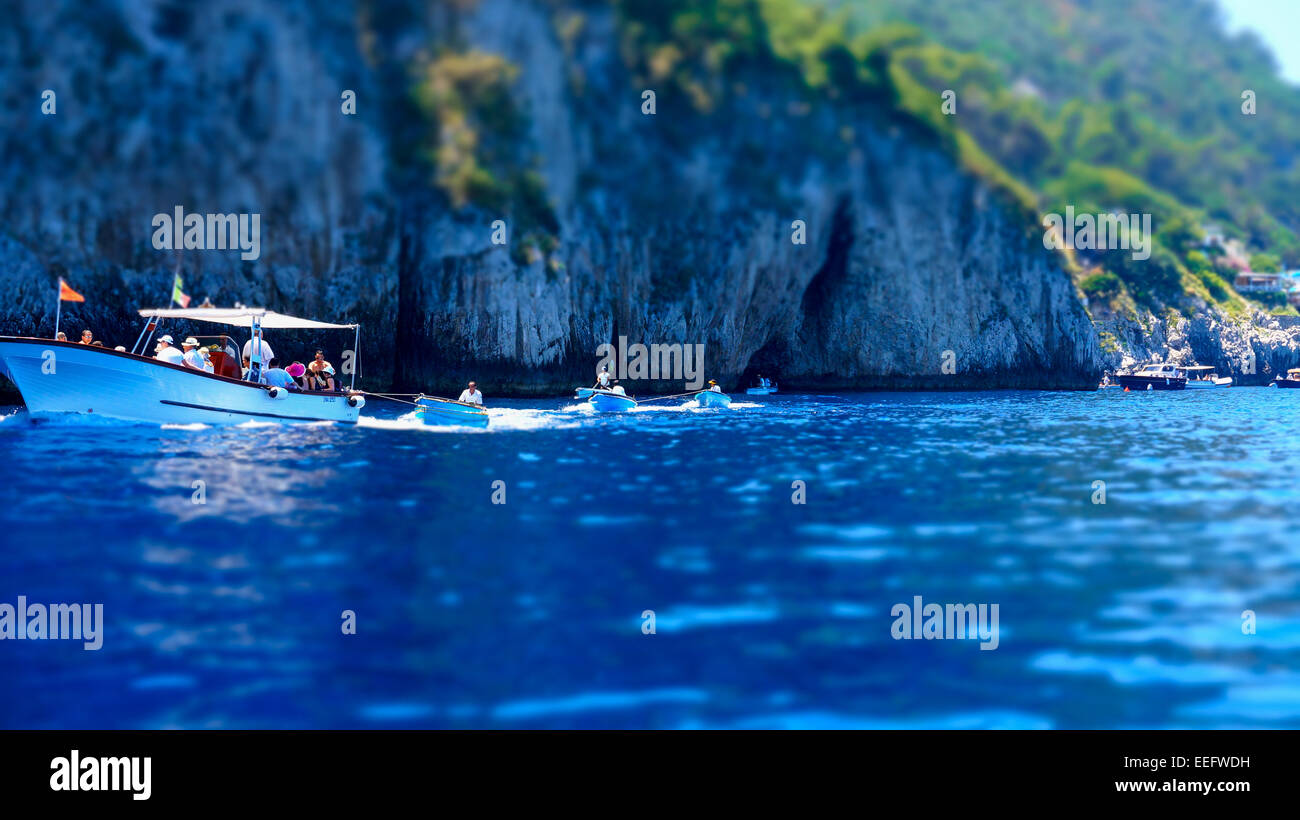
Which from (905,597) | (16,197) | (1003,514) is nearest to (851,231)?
(16,197)

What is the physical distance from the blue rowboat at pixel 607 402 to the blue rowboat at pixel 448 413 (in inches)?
380

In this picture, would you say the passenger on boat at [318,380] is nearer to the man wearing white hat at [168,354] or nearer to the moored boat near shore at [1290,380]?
the man wearing white hat at [168,354]

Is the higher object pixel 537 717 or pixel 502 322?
pixel 502 322

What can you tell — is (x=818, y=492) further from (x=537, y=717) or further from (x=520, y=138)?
(x=520, y=138)

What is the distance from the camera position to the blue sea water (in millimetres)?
7281

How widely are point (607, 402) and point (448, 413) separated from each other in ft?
35.4

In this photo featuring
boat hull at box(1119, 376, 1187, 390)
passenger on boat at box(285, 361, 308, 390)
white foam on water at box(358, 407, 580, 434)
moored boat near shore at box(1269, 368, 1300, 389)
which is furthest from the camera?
moored boat near shore at box(1269, 368, 1300, 389)

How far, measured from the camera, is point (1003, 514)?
1539 centimetres

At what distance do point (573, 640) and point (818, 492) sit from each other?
9.96 m

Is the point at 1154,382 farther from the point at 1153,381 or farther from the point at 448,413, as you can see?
the point at 448,413

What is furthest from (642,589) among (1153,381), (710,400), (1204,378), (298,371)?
(1204,378)

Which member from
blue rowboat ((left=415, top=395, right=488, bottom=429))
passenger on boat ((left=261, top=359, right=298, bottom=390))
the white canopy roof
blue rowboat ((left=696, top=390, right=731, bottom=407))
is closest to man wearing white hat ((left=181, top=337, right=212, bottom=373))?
the white canopy roof

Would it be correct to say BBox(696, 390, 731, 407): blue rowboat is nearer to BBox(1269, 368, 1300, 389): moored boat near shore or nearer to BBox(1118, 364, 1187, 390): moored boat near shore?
BBox(1118, 364, 1187, 390): moored boat near shore

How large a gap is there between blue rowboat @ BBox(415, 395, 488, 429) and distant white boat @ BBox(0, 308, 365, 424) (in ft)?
15.3
